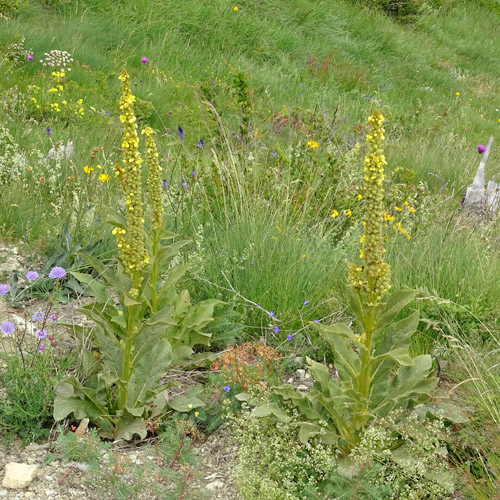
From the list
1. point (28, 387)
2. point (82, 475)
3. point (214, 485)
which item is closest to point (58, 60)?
point (28, 387)

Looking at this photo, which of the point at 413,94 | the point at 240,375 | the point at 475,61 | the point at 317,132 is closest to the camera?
the point at 240,375

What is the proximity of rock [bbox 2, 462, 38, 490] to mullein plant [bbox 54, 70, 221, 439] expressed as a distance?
23cm

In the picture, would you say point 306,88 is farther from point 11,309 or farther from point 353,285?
point 353,285

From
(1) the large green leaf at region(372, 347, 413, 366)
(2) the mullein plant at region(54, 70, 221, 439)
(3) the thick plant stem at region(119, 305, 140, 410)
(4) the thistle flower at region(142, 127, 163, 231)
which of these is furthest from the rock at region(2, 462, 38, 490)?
(1) the large green leaf at region(372, 347, 413, 366)

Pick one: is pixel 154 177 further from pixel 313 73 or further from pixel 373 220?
pixel 313 73

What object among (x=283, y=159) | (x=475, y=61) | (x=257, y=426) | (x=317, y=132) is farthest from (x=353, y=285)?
(x=475, y=61)

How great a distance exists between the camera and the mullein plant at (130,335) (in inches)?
100.0

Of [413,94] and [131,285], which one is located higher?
[131,285]

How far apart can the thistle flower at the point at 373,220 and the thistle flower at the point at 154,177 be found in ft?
2.88

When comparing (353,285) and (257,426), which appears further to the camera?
(257,426)

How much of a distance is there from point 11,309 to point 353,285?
1946 mm

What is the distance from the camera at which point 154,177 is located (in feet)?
8.93

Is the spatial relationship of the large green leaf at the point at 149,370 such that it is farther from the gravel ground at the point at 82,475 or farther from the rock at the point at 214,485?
the rock at the point at 214,485

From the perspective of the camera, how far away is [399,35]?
12125 millimetres
